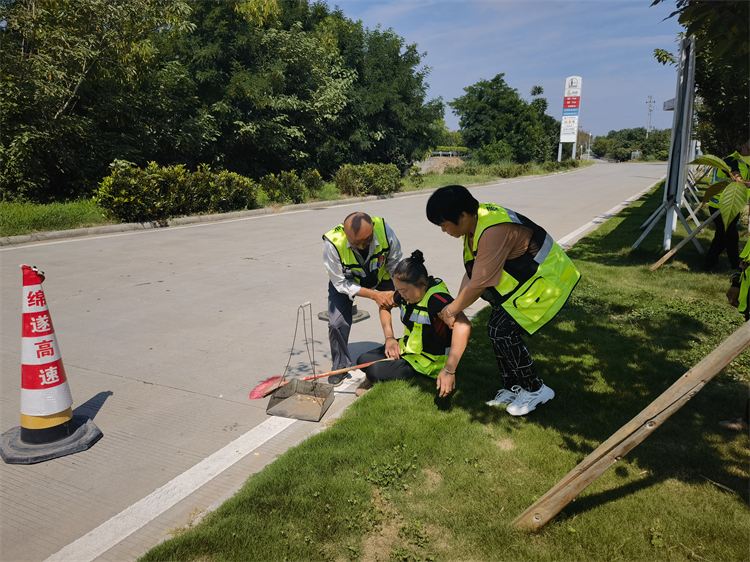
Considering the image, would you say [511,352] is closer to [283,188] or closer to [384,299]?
[384,299]

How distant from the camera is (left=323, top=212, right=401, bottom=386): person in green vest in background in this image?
418 centimetres

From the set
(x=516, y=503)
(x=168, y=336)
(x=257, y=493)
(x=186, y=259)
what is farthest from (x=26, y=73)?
(x=516, y=503)

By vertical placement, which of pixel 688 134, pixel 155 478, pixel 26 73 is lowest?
pixel 155 478

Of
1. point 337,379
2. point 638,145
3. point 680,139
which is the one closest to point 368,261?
point 337,379

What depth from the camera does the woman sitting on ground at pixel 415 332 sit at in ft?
12.8

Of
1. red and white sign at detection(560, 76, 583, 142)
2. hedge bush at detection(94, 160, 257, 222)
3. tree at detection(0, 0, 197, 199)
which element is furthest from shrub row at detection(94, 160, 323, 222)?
red and white sign at detection(560, 76, 583, 142)

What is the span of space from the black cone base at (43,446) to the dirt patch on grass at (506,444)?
2.62m

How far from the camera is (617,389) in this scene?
165 inches

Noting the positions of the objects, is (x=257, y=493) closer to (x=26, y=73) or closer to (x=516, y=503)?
(x=516, y=503)

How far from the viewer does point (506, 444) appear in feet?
Answer: 11.3

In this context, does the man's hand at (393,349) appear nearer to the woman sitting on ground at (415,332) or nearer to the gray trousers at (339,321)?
the woman sitting on ground at (415,332)

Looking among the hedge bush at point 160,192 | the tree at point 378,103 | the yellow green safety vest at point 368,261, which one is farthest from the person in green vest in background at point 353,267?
the tree at point 378,103

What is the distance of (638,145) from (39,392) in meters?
119

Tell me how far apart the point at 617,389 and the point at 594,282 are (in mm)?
3540
